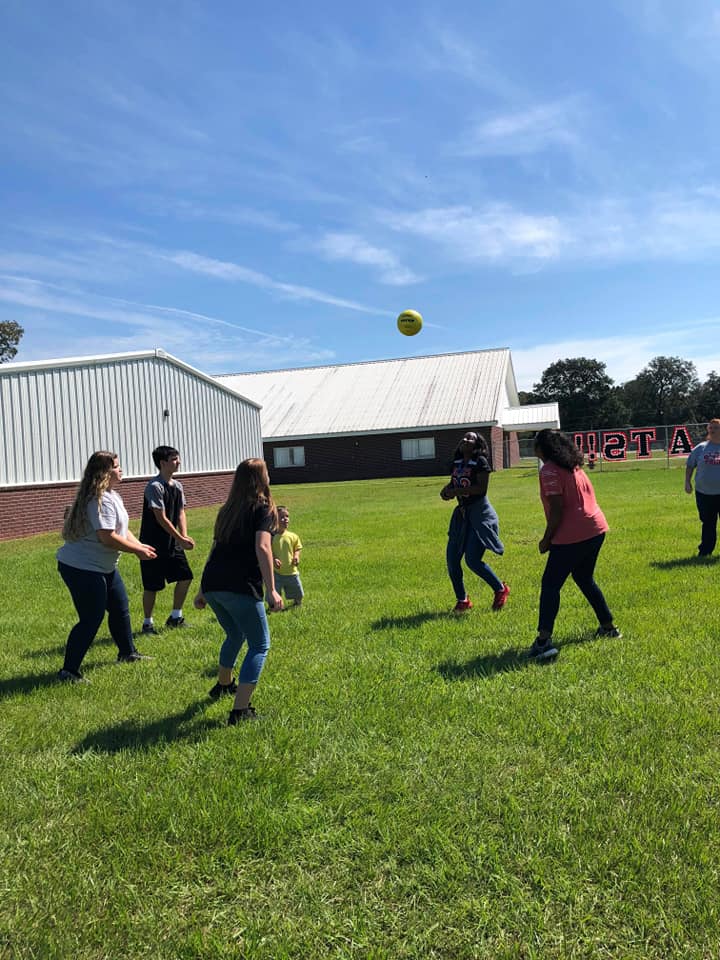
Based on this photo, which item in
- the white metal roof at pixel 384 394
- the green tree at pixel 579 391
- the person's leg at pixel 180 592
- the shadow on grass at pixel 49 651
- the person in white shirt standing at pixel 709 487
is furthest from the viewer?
the green tree at pixel 579 391

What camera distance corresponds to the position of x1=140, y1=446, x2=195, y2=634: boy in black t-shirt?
7133mm

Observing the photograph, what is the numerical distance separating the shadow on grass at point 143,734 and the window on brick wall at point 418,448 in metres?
36.3

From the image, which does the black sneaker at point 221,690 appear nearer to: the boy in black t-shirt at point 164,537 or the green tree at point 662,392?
the boy in black t-shirt at point 164,537

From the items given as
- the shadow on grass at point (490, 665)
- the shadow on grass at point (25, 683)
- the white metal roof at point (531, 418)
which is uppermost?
the white metal roof at point (531, 418)

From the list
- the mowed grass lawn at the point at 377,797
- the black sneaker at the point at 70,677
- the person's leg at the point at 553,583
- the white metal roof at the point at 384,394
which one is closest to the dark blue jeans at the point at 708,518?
the mowed grass lawn at the point at 377,797

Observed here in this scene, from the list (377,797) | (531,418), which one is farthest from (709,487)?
(531,418)

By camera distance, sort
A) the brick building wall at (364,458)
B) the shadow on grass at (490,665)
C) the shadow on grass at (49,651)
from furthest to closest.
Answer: the brick building wall at (364,458)
the shadow on grass at (49,651)
the shadow on grass at (490,665)

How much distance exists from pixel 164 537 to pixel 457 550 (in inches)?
123

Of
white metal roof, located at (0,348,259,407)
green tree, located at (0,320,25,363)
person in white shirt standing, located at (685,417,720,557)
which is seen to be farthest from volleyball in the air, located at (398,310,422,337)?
green tree, located at (0,320,25,363)

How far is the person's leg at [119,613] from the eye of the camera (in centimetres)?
599

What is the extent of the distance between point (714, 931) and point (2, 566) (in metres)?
12.4

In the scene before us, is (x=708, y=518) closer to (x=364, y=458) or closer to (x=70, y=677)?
(x=70, y=677)

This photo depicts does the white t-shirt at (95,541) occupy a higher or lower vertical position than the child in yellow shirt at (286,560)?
higher

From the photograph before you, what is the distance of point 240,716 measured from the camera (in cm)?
452
